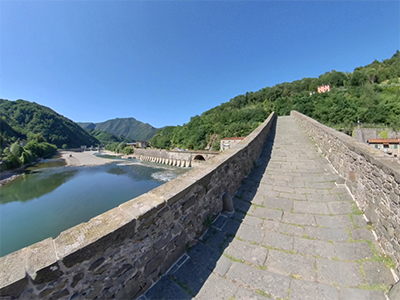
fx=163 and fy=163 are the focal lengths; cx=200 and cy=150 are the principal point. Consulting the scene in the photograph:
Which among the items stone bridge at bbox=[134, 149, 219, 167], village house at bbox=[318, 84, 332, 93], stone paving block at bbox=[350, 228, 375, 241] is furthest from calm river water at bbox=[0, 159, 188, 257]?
village house at bbox=[318, 84, 332, 93]

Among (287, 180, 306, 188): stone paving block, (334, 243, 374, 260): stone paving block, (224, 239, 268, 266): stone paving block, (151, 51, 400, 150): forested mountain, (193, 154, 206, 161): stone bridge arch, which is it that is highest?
(151, 51, 400, 150): forested mountain

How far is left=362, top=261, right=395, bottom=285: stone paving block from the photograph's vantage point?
5.81 feet

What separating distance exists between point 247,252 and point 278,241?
1.78 ft

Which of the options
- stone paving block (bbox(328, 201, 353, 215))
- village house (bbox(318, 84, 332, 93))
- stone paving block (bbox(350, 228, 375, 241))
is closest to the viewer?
stone paving block (bbox(350, 228, 375, 241))

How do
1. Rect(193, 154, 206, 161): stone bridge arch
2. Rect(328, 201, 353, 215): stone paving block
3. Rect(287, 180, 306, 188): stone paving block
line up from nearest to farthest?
Rect(328, 201, 353, 215): stone paving block → Rect(287, 180, 306, 188): stone paving block → Rect(193, 154, 206, 161): stone bridge arch

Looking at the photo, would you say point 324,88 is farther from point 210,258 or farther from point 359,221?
point 210,258

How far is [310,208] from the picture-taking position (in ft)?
10.4

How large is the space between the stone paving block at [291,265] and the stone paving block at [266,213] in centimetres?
79

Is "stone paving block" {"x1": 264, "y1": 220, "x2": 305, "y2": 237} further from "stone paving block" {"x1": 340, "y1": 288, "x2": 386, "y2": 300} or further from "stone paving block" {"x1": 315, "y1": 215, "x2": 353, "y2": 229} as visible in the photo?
"stone paving block" {"x1": 340, "y1": 288, "x2": 386, "y2": 300}

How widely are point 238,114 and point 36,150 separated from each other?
6782 centimetres

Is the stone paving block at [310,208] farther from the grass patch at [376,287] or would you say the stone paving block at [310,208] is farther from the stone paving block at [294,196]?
the grass patch at [376,287]

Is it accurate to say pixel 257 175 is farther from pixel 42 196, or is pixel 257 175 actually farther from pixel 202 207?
pixel 42 196

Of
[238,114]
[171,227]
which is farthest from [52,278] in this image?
[238,114]

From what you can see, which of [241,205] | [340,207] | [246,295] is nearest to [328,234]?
[340,207]
